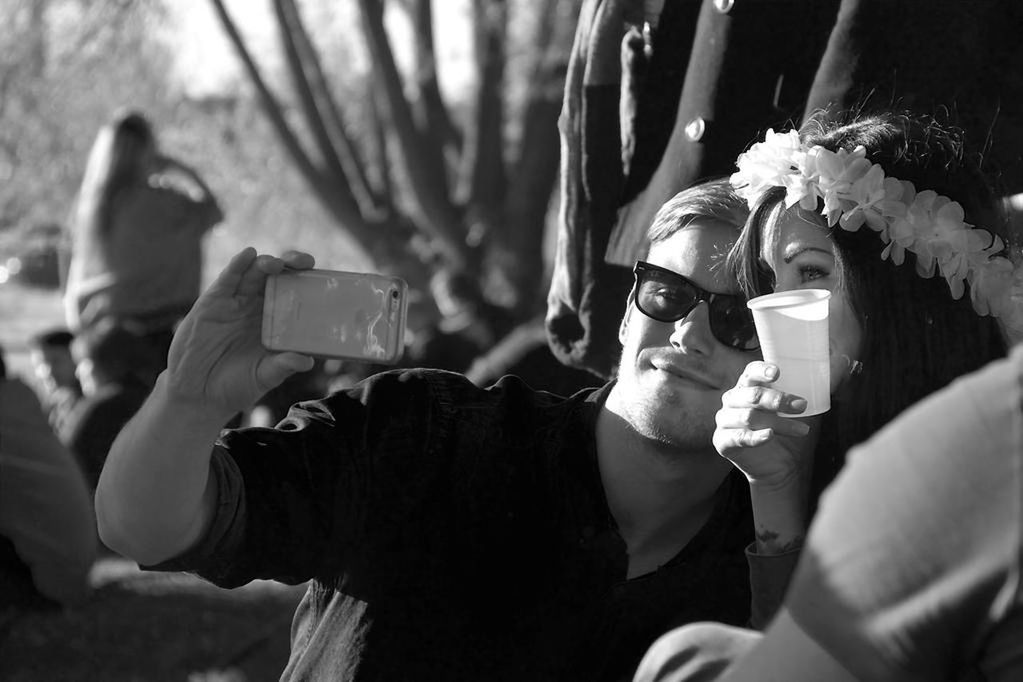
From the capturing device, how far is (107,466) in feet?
6.86

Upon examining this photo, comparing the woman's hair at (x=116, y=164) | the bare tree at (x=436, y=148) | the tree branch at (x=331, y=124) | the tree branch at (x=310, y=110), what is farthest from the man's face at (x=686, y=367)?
the tree branch at (x=331, y=124)

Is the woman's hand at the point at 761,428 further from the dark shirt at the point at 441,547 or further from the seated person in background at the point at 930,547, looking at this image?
the seated person in background at the point at 930,547

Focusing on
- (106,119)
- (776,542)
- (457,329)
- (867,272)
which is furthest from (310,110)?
(776,542)

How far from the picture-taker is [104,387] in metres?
5.36

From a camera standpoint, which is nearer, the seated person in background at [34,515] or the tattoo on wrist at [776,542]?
the tattoo on wrist at [776,542]

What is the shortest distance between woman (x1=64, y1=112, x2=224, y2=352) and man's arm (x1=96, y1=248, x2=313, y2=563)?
12.7ft

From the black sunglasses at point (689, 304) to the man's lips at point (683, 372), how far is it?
0.07m

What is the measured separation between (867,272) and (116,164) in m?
4.65

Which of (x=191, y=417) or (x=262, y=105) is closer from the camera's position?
(x=191, y=417)

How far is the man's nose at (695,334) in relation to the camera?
2266 mm

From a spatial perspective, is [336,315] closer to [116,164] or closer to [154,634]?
[154,634]

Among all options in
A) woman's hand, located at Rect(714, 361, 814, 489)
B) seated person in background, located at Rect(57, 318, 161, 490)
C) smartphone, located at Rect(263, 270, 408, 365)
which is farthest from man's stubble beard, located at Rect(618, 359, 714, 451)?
seated person in background, located at Rect(57, 318, 161, 490)

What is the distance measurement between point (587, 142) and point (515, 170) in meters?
6.94

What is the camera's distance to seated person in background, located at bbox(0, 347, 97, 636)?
3.21 metres
